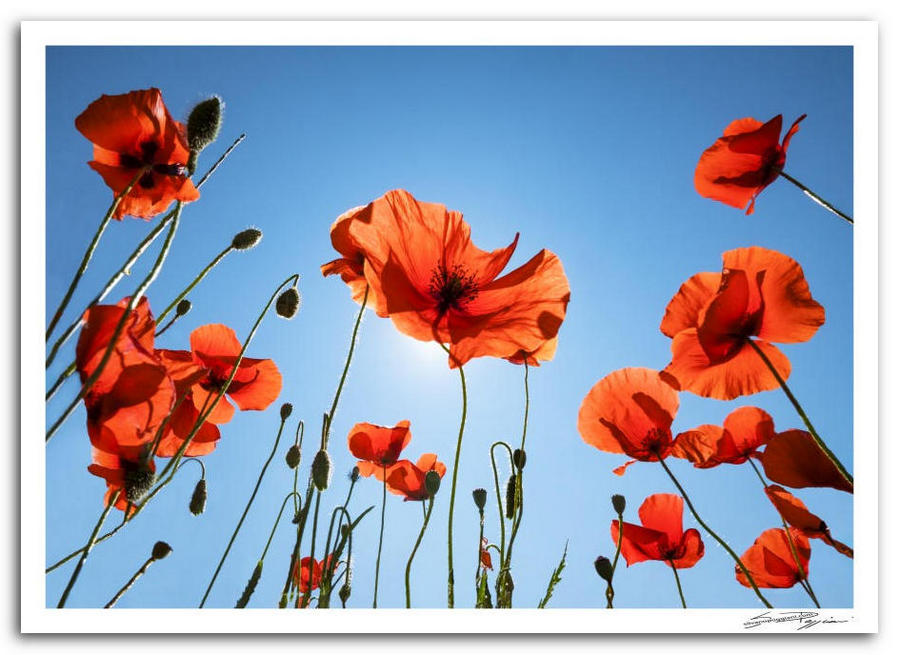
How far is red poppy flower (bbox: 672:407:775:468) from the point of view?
1.49m

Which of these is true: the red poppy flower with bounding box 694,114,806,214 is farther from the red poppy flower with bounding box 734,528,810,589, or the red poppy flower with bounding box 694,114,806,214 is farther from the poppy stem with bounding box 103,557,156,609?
the poppy stem with bounding box 103,557,156,609

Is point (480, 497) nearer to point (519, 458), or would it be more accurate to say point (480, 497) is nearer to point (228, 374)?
point (519, 458)

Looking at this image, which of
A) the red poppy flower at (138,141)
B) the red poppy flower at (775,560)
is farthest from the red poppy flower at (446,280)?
the red poppy flower at (775,560)

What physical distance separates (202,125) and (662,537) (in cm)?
131

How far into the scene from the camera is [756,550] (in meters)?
1.55

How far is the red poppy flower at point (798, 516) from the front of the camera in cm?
142

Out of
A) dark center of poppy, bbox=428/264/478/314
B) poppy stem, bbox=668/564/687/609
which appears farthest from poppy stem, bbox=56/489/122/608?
poppy stem, bbox=668/564/687/609

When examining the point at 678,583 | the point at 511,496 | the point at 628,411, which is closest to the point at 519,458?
the point at 511,496

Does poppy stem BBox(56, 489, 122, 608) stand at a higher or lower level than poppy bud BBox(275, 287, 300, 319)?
lower

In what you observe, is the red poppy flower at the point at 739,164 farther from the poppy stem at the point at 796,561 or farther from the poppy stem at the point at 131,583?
the poppy stem at the point at 131,583
